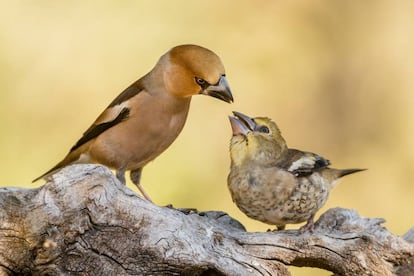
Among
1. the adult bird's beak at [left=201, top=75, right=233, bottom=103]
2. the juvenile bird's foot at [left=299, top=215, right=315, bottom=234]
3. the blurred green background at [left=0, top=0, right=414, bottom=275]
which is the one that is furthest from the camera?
the blurred green background at [left=0, top=0, right=414, bottom=275]

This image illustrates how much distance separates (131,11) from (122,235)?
2.94 meters

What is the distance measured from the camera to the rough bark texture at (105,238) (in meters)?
3.45

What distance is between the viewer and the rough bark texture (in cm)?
345

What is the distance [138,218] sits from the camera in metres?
3.52

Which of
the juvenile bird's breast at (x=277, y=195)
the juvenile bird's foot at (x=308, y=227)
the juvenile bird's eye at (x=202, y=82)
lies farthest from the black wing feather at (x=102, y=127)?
the juvenile bird's foot at (x=308, y=227)

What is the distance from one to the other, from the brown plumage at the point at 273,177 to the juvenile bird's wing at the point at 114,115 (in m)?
0.69

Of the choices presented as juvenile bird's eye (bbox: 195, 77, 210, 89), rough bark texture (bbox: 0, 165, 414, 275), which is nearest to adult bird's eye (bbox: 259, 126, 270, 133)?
juvenile bird's eye (bbox: 195, 77, 210, 89)

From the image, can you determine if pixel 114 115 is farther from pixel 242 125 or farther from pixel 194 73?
pixel 242 125

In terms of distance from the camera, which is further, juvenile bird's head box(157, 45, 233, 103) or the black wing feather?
the black wing feather

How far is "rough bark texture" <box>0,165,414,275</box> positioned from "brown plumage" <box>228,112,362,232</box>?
239 mm

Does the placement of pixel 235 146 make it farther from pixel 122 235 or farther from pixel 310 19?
pixel 310 19

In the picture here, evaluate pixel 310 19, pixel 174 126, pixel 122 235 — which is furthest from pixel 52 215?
A: pixel 310 19

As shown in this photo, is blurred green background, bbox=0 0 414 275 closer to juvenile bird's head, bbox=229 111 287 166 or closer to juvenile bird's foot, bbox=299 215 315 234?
juvenile bird's head, bbox=229 111 287 166

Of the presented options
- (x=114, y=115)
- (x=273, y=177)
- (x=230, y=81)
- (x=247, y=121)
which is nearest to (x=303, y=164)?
(x=273, y=177)
